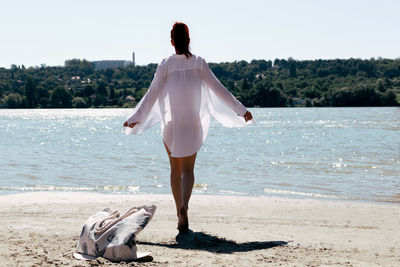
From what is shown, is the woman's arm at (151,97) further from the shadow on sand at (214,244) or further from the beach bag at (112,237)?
the shadow on sand at (214,244)

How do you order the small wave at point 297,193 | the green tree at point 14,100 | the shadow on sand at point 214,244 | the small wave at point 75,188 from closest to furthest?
the shadow on sand at point 214,244
the small wave at point 297,193
the small wave at point 75,188
the green tree at point 14,100

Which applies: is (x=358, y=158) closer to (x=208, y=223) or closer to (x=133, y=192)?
(x=133, y=192)

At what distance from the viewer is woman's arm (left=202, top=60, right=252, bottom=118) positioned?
5.38 metres

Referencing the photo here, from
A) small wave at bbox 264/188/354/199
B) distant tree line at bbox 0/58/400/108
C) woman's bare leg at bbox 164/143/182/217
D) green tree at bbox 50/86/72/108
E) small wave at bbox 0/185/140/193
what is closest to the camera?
woman's bare leg at bbox 164/143/182/217

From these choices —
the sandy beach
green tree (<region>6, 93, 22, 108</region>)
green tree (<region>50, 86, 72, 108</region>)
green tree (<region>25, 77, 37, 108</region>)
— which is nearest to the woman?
the sandy beach

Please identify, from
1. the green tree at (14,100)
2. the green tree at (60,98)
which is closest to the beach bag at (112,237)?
the green tree at (60,98)

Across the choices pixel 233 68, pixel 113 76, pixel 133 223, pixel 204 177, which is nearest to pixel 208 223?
pixel 133 223

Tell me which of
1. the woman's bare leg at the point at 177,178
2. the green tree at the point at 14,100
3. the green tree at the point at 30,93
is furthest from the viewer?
the green tree at the point at 14,100

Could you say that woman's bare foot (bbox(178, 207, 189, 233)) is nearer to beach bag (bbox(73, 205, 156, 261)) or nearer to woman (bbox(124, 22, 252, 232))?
woman (bbox(124, 22, 252, 232))

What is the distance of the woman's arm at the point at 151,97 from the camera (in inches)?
212

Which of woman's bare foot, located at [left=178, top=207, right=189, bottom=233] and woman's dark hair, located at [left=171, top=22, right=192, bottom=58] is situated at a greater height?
woman's dark hair, located at [left=171, top=22, right=192, bottom=58]

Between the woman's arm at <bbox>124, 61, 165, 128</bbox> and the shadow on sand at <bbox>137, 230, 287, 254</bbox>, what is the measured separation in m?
1.29

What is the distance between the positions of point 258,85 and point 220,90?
11471cm

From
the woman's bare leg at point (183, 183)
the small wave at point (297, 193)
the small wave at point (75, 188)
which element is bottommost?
the small wave at point (297, 193)
